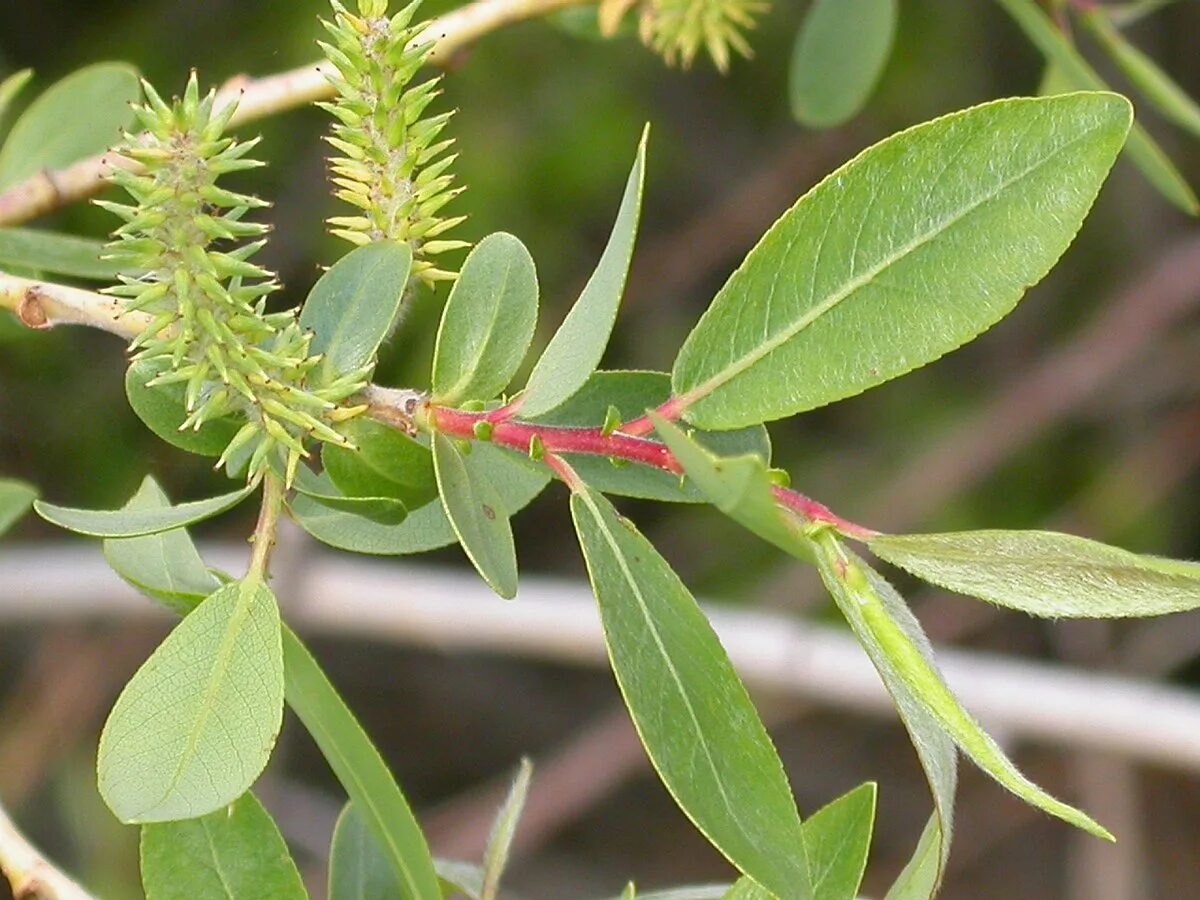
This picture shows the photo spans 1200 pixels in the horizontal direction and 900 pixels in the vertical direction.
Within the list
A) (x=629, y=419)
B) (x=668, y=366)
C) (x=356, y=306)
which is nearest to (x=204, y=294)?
(x=356, y=306)

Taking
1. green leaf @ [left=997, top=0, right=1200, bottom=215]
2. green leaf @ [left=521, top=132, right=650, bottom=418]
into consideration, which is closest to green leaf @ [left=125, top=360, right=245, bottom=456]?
green leaf @ [left=521, top=132, right=650, bottom=418]

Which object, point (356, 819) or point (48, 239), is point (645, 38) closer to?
point (48, 239)

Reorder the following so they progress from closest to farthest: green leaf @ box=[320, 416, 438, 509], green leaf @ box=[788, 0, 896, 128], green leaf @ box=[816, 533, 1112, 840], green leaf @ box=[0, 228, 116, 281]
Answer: green leaf @ box=[816, 533, 1112, 840], green leaf @ box=[320, 416, 438, 509], green leaf @ box=[0, 228, 116, 281], green leaf @ box=[788, 0, 896, 128]

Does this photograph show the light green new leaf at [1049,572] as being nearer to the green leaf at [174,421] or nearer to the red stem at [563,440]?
the red stem at [563,440]

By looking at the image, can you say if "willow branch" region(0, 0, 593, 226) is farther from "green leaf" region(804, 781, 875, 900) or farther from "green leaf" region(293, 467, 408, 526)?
"green leaf" region(804, 781, 875, 900)

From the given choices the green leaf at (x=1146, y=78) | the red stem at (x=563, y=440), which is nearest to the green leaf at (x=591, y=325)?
the red stem at (x=563, y=440)

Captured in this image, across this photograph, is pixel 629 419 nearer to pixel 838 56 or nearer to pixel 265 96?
pixel 265 96
